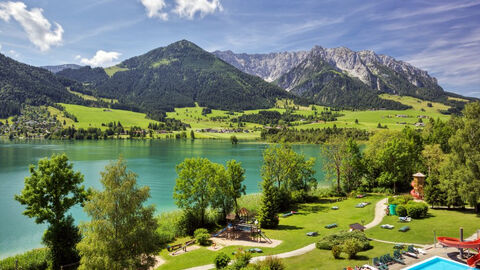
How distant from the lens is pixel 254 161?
112312 millimetres

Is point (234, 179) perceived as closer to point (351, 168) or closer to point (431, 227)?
point (431, 227)

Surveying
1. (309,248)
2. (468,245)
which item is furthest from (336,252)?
(468,245)

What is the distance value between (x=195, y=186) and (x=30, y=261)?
19.2 metres

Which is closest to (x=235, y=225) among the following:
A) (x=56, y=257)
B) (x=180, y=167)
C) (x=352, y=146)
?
(x=180, y=167)

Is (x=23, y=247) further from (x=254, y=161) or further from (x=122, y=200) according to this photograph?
(x=254, y=161)

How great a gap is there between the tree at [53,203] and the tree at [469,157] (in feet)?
143

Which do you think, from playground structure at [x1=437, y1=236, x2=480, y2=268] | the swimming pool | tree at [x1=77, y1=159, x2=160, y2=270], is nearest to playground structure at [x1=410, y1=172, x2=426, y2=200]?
playground structure at [x1=437, y1=236, x2=480, y2=268]

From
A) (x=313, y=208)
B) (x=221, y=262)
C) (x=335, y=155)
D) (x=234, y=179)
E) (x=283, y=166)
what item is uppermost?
(x=335, y=155)

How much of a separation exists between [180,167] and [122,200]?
70.9ft

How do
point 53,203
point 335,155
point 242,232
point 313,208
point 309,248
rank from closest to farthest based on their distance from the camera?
point 309,248 → point 53,203 → point 242,232 → point 313,208 → point 335,155

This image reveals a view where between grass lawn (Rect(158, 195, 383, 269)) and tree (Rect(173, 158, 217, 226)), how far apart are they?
873 cm

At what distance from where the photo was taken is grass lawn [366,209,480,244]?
93.4 ft

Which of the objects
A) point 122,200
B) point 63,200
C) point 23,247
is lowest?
point 23,247

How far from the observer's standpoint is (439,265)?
21.5 meters
